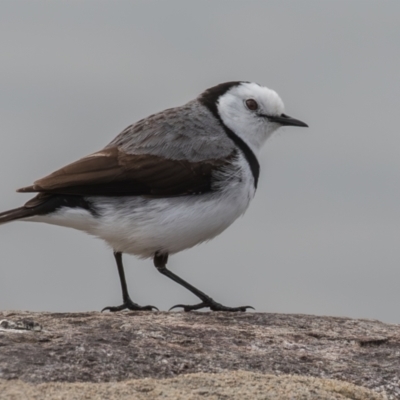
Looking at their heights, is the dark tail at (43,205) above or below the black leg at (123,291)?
above

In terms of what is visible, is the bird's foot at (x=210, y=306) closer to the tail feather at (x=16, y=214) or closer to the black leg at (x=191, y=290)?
the black leg at (x=191, y=290)

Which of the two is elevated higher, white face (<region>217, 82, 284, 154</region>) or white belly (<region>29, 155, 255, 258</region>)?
white face (<region>217, 82, 284, 154</region>)

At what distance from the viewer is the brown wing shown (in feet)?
27.5

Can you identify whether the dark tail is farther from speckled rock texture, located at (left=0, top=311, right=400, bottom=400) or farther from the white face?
the white face

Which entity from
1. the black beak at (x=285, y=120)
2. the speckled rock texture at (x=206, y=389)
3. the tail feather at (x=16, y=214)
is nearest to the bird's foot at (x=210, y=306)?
the tail feather at (x=16, y=214)

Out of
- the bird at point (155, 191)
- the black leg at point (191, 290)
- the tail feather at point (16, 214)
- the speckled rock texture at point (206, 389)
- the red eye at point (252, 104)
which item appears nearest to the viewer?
the speckled rock texture at point (206, 389)

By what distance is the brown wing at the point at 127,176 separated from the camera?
837 centimetres

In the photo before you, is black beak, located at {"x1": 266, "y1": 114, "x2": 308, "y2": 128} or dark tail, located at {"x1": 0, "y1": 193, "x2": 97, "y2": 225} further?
black beak, located at {"x1": 266, "y1": 114, "x2": 308, "y2": 128}

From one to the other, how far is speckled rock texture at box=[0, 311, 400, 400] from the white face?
2.86m

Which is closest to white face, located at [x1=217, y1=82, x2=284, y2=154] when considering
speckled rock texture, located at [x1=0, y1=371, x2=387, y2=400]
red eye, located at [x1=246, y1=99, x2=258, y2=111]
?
red eye, located at [x1=246, y1=99, x2=258, y2=111]

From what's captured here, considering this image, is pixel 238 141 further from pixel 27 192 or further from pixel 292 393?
pixel 292 393

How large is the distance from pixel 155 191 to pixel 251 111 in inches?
75.8

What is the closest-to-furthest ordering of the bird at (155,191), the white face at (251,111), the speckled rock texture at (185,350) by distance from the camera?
the speckled rock texture at (185,350) → the bird at (155,191) → the white face at (251,111)

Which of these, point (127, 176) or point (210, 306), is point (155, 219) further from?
point (210, 306)
